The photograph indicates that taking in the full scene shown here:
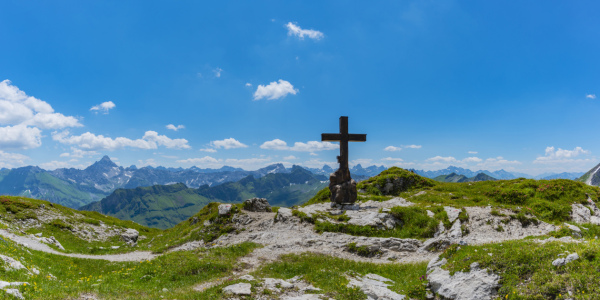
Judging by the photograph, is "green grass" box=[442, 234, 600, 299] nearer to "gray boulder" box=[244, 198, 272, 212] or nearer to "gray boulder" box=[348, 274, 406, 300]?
→ "gray boulder" box=[348, 274, 406, 300]

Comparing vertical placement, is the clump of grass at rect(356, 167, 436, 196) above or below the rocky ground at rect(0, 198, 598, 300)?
above

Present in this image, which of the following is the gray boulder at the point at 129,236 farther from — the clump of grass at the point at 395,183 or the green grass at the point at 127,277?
the clump of grass at the point at 395,183

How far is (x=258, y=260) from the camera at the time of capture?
20953 millimetres

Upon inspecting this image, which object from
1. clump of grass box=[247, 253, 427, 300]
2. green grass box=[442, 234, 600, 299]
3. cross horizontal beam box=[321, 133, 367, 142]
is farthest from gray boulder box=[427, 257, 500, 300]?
cross horizontal beam box=[321, 133, 367, 142]

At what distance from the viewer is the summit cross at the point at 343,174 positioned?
33.5 metres

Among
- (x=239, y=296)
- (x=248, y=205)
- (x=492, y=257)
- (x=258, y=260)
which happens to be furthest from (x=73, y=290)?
(x=248, y=205)

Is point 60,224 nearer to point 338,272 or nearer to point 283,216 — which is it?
point 283,216

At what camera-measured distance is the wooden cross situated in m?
33.7

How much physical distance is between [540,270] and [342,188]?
2359 centimetres

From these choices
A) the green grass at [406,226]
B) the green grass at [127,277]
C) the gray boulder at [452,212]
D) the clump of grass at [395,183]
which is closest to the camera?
the green grass at [127,277]

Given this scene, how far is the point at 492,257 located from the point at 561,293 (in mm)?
3027

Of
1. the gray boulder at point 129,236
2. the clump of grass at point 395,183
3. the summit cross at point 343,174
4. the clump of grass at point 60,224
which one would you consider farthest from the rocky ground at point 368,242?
the gray boulder at point 129,236

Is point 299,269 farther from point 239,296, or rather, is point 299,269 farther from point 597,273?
point 597,273

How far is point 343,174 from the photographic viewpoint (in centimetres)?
3400
